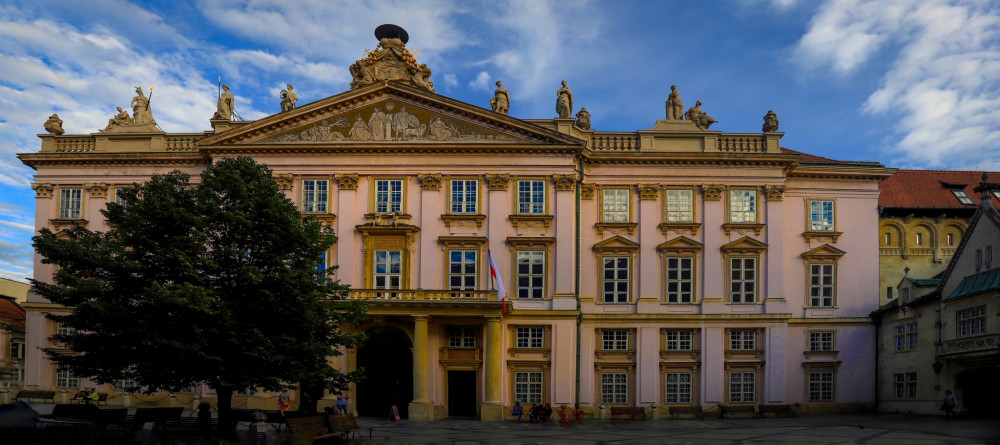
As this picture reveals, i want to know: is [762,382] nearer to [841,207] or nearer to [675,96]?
[841,207]

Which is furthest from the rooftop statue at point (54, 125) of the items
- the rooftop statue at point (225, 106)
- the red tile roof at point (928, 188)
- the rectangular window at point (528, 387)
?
the red tile roof at point (928, 188)

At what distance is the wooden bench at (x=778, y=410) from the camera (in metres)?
43.2

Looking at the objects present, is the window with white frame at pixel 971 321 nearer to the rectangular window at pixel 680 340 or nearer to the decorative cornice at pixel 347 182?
the rectangular window at pixel 680 340

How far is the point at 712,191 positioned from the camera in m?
45.0

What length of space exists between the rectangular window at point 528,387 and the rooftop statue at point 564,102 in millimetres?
14234

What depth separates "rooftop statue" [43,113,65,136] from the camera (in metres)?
47.5

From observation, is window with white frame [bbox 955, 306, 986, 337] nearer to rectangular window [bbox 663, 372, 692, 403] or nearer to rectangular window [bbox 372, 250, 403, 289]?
rectangular window [bbox 663, 372, 692, 403]

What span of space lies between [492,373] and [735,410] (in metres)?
13.3

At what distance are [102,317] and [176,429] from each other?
4692mm

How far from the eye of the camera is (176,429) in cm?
2798

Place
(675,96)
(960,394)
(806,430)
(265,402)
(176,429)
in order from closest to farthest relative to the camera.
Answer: (176,429)
(806,430)
(960,394)
(265,402)
(675,96)

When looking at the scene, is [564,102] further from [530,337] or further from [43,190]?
[43,190]

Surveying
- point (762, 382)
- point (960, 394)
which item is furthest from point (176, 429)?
point (960, 394)

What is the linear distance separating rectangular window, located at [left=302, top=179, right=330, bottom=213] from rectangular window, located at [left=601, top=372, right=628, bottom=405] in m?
17.9
